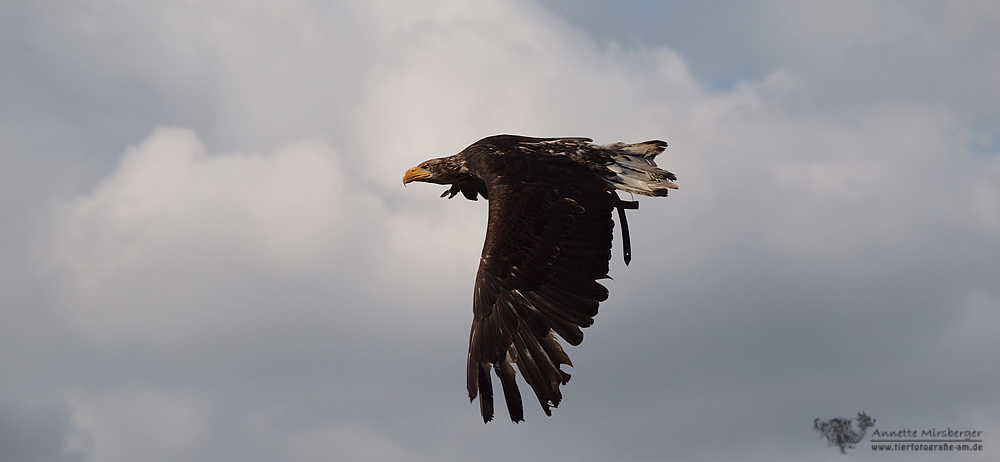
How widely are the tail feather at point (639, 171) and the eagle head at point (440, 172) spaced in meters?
1.99

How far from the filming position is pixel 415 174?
13953 mm

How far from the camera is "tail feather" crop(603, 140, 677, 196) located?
39.0 ft

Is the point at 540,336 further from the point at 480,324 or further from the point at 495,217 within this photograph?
the point at 495,217

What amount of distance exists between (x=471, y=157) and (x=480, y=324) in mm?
2843

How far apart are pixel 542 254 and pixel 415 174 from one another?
157 inches

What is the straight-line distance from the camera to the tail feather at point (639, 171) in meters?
11.9

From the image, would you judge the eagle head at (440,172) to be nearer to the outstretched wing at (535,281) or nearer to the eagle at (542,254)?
the eagle at (542,254)

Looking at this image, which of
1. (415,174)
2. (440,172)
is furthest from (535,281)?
(415,174)

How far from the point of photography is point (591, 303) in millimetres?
10188

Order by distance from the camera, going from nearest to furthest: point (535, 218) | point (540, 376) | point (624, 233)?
point (540, 376), point (535, 218), point (624, 233)

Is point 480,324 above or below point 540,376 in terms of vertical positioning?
above

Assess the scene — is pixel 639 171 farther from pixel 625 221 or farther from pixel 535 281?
pixel 535 281

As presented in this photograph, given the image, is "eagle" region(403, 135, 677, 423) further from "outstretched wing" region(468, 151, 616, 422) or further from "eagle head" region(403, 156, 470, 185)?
"eagle head" region(403, 156, 470, 185)

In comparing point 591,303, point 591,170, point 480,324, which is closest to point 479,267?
point 480,324
